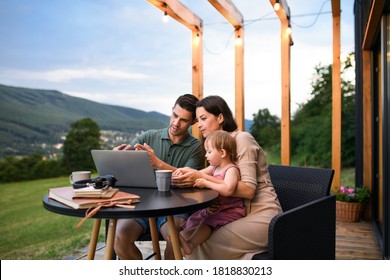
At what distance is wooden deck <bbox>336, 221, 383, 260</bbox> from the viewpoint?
301cm

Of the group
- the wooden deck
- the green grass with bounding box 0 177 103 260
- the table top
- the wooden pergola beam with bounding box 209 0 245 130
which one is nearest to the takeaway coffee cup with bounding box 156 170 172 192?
the table top

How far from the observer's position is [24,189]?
381cm

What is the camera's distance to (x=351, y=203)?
4.13 metres

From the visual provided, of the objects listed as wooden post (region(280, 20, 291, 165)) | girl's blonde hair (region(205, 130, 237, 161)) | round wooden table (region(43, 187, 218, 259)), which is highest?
wooden post (region(280, 20, 291, 165))

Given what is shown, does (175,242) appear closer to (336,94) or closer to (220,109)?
(220,109)

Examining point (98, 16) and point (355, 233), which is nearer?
point (355, 233)

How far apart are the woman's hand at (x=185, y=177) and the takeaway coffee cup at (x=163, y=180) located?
0.06 meters

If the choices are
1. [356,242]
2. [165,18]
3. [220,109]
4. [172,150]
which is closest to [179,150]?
[172,150]

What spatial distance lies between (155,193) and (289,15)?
3426mm

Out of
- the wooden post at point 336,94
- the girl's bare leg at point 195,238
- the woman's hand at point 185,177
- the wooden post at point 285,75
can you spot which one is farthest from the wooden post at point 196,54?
the girl's bare leg at point 195,238

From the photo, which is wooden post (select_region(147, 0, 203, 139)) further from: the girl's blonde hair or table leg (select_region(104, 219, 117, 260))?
table leg (select_region(104, 219, 117, 260))

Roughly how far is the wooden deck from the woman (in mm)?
1553
